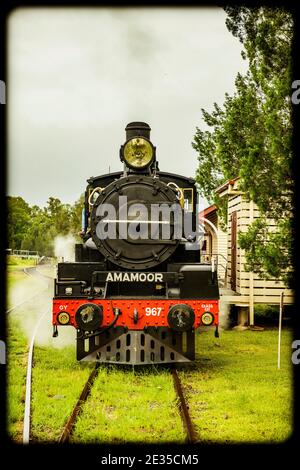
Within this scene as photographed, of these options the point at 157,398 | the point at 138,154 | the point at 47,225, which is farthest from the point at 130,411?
the point at 47,225

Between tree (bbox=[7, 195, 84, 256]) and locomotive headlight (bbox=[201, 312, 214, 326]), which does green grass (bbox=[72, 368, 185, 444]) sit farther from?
tree (bbox=[7, 195, 84, 256])

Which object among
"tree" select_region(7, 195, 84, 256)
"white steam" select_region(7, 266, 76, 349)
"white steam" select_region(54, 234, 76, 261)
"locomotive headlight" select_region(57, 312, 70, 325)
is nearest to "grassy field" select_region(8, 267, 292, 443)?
"locomotive headlight" select_region(57, 312, 70, 325)

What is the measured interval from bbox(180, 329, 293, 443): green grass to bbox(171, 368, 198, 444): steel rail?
0.32 ft

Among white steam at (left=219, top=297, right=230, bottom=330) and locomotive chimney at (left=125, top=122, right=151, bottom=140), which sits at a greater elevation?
locomotive chimney at (left=125, top=122, right=151, bottom=140)

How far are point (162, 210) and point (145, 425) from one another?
302cm

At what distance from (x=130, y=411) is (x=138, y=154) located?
3.49 m

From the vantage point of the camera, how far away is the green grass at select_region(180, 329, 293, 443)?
16.5 feet

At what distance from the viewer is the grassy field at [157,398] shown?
494cm

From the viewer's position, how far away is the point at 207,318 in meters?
7.25

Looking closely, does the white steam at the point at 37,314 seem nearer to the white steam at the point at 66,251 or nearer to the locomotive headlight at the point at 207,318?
the white steam at the point at 66,251

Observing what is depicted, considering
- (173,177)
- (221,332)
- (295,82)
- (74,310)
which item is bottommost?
(221,332)

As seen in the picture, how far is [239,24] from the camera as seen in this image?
7.48 metres

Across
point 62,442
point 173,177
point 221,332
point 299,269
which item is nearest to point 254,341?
point 221,332
